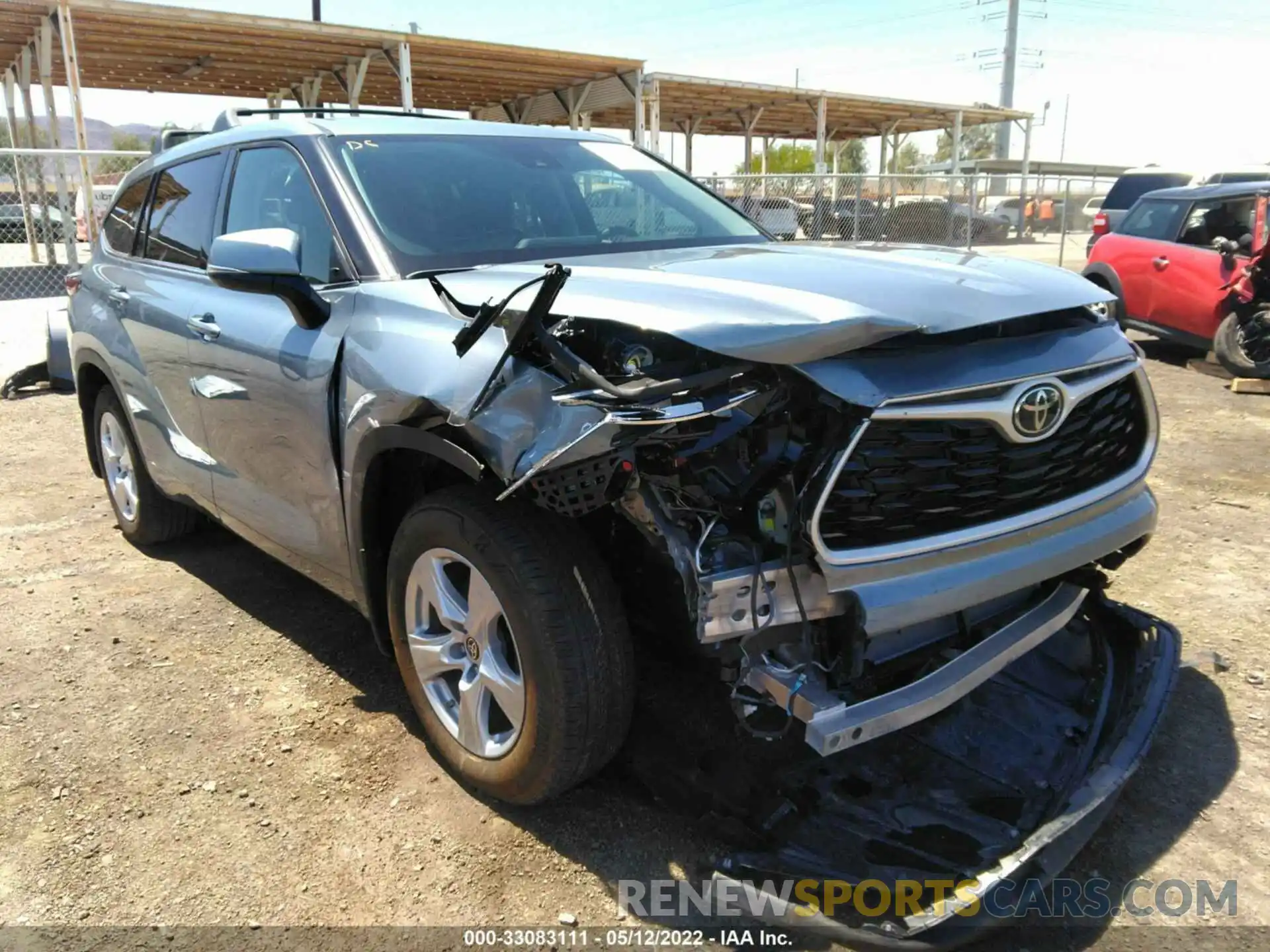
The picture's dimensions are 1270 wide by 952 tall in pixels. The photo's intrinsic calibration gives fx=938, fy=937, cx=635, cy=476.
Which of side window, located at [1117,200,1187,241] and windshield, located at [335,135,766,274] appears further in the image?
side window, located at [1117,200,1187,241]

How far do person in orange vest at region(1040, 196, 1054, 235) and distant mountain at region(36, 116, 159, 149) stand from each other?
2909 cm

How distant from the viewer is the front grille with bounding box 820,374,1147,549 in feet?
7.00

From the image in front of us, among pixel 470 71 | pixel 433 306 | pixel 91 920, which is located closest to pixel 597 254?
pixel 433 306

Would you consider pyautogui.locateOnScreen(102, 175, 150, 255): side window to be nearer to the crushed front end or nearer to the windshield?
the windshield

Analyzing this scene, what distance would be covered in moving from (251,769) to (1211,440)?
637cm

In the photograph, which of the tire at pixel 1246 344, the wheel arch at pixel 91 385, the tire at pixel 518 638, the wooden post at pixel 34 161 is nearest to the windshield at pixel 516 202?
the tire at pixel 518 638

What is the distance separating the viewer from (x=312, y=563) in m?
3.24

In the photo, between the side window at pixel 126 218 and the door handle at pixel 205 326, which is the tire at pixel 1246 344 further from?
the side window at pixel 126 218

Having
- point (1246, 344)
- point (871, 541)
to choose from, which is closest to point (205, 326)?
point (871, 541)

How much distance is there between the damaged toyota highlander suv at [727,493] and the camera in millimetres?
2113

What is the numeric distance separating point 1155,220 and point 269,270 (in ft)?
31.7

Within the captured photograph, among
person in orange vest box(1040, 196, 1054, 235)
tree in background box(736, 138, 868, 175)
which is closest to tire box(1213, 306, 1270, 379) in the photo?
person in orange vest box(1040, 196, 1054, 235)

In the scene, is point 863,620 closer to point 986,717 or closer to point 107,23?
point 986,717

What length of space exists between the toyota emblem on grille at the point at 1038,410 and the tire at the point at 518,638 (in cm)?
108
